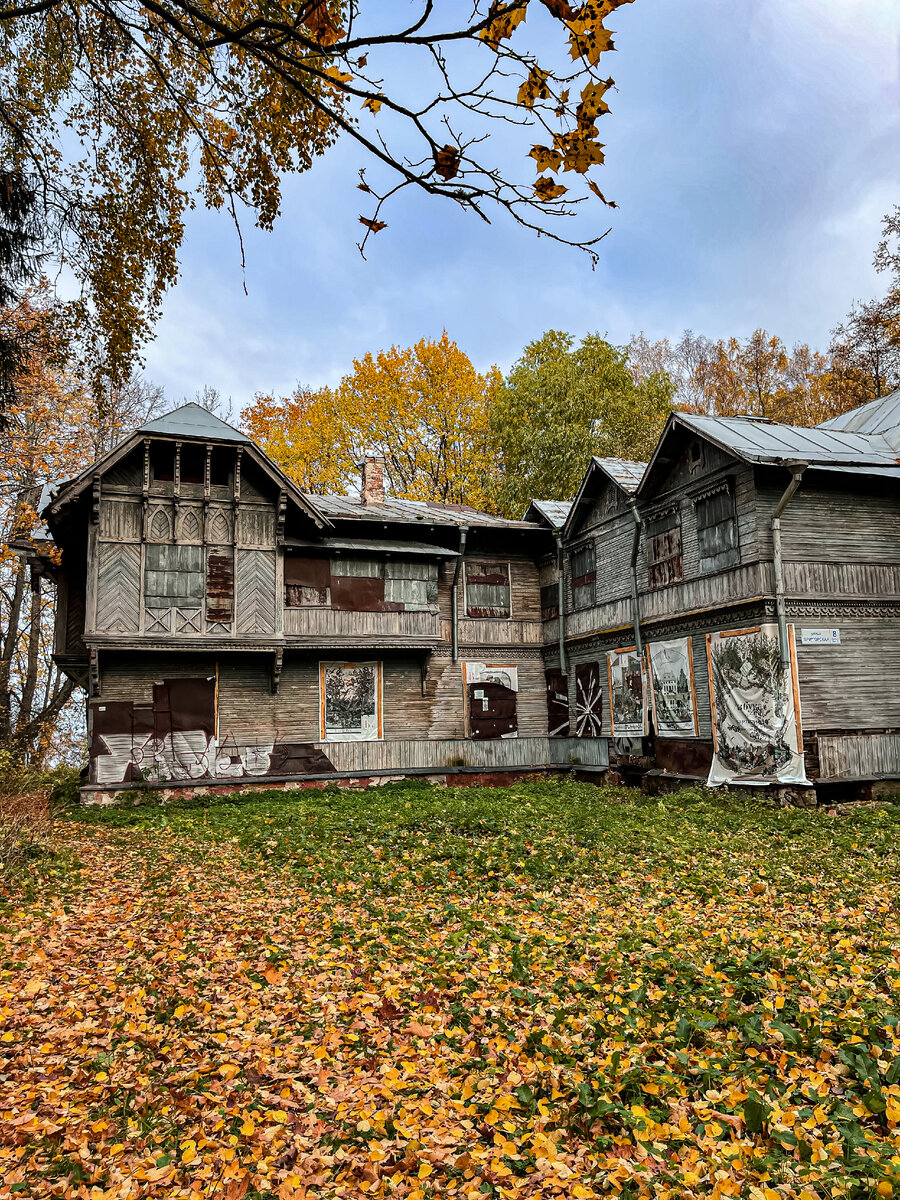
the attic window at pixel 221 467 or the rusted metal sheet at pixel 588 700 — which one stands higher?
the attic window at pixel 221 467

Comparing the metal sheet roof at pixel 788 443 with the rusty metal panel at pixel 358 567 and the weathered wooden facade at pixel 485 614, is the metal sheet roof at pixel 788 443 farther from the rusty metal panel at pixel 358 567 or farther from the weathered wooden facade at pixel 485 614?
the rusty metal panel at pixel 358 567

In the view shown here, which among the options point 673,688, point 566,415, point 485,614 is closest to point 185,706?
point 485,614

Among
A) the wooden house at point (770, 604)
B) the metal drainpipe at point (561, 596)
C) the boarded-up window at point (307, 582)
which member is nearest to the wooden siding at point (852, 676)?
the wooden house at point (770, 604)

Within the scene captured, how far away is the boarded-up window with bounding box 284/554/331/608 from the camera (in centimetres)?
2236

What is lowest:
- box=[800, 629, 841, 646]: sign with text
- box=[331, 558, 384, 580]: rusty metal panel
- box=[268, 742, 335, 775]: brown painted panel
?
box=[268, 742, 335, 775]: brown painted panel

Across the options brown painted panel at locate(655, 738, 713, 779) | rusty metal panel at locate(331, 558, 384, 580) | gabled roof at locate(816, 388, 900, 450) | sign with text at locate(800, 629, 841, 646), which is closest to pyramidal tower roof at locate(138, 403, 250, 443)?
rusty metal panel at locate(331, 558, 384, 580)

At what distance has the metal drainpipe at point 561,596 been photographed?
2547 cm

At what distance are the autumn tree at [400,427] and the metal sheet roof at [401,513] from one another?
9229 millimetres

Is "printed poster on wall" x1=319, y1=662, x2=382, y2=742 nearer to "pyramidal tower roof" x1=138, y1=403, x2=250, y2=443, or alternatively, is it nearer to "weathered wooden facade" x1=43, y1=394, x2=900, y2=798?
"weathered wooden facade" x1=43, y1=394, x2=900, y2=798

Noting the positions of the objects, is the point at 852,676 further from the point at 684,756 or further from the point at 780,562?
the point at 684,756

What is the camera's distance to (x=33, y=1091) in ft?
17.9

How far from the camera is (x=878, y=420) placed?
871 inches

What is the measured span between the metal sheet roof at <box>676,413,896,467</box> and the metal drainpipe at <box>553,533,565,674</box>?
280 inches

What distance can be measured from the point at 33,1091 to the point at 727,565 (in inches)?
664
